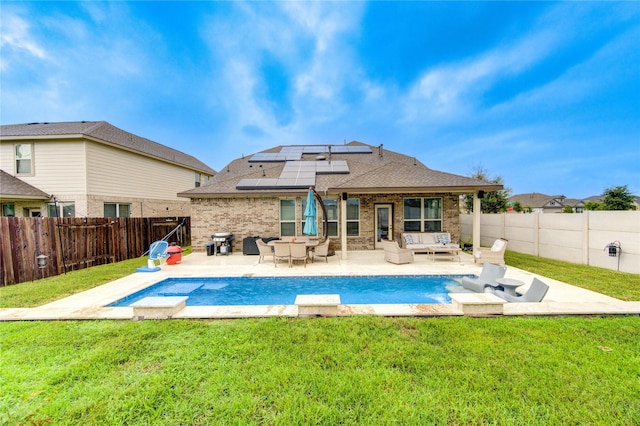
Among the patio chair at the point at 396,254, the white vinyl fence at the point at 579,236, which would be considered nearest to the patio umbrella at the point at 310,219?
the patio chair at the point at 396,254

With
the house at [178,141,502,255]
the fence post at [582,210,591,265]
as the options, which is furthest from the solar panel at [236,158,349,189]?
the fence post at [582,210,591,265]

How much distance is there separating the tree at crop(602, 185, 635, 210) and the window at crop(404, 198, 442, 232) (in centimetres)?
2037

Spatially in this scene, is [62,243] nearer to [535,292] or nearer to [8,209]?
[8,209]

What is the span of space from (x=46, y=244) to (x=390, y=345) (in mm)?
10480

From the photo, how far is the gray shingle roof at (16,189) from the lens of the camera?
1148cm

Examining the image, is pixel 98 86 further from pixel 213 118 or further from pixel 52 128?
pixel 213 118

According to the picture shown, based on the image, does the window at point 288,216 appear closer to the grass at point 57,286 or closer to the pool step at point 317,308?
the grass at point 57,286

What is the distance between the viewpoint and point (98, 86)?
55.2ft

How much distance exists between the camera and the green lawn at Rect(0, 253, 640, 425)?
7.94ft

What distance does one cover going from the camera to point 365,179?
424 inches

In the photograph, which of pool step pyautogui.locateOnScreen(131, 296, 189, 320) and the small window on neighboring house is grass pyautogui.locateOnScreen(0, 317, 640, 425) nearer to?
pool step pyautogui.locateOnScreen(131, 296, 189, 320)

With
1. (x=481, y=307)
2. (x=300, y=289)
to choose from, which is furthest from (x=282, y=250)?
(x=481, y=307)

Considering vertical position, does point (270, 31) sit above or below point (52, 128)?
above

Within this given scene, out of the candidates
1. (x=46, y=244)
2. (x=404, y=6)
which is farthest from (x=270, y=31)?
(x=46, y=244)
